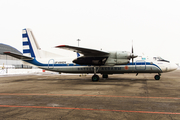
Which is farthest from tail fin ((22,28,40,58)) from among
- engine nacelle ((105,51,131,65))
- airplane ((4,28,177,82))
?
engine nacelle ((105,51,131,65))

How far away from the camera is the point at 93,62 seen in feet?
62.7

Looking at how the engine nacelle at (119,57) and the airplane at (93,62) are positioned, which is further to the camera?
the airplane at (93,62)

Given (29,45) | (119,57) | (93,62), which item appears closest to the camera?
(119,57)

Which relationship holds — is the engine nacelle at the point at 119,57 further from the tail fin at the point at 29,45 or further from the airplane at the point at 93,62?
the tail fin at the point at 29,45

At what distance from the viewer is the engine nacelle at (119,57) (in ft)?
60.2

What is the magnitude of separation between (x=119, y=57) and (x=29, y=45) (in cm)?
1464

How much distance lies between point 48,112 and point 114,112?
272 cm

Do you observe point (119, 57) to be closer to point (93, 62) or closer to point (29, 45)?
point (93, 62)

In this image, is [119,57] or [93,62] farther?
[93,62]

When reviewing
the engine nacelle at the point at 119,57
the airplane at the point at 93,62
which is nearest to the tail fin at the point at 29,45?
the airplane at the point at 93,62

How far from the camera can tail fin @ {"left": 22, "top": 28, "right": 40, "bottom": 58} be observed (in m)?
23.1

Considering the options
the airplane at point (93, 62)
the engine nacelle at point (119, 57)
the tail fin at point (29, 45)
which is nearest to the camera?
the engine nacelle at point (119, 57)

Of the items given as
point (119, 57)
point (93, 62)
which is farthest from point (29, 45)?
point (119, 57)

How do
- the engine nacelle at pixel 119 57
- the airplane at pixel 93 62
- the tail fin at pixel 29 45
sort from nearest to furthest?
1. the engine nacelle at pixel 119 57
2. the airplane at pixel 93 62
3. the tail fin at pixel 29 45
